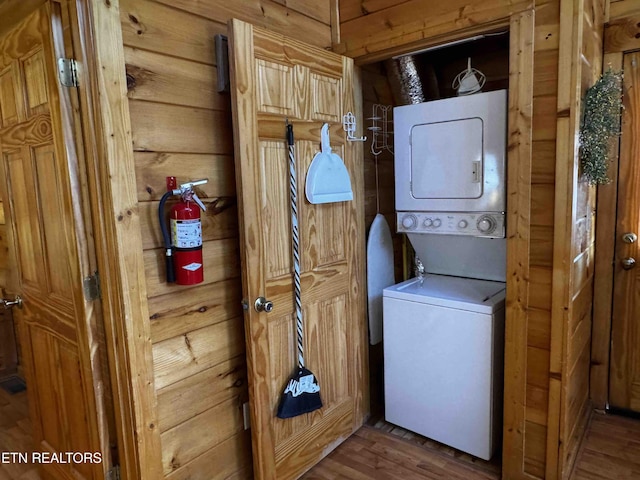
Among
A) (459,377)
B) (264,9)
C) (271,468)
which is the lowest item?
(271,468)

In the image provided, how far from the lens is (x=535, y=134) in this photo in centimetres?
174

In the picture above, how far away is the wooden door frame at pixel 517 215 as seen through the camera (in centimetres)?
172

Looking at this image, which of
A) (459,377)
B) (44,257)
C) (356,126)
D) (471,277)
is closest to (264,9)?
(356,126)

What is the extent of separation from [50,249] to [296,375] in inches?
45.3

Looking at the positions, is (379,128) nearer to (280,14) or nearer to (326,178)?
(326,178)

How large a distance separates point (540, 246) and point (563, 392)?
0.61 m

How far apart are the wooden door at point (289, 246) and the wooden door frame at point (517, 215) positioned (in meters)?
0.58

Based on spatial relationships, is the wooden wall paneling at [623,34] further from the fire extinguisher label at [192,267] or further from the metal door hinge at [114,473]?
the metal door hinge at [114,473]

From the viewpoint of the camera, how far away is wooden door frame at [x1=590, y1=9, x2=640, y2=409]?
89.4 inches

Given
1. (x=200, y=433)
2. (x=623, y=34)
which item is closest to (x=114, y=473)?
(x=200, y=433)

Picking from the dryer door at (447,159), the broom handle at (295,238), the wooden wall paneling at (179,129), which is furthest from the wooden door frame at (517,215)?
the wooden wall paneling at (179,129)

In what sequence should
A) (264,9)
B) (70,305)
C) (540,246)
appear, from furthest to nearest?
(264,9)
(540,246)
(70,305)

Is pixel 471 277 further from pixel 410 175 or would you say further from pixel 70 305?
pixel 70 305

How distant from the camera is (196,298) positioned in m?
1.70
